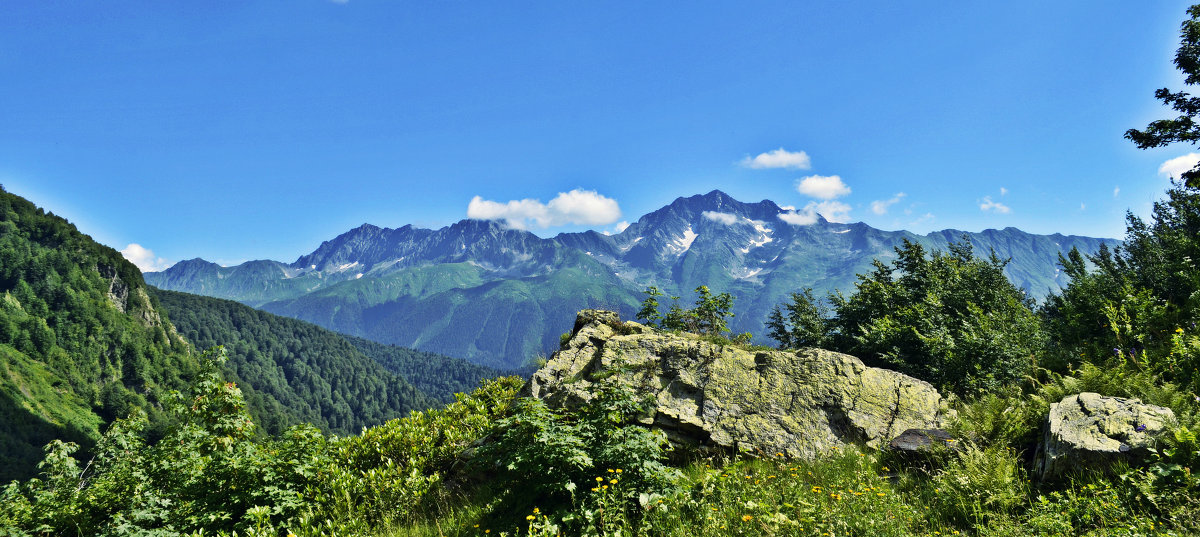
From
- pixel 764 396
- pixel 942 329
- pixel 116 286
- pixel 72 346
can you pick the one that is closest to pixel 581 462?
pixel 764 396

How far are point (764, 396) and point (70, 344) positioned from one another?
24750 cm

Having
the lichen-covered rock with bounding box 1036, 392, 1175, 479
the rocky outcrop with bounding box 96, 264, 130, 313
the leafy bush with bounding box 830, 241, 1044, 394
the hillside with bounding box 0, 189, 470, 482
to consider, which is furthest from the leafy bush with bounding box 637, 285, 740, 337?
the rocky outcrop with bounding box 96, 264, 130, 313

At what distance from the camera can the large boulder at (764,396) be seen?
835 centimetres

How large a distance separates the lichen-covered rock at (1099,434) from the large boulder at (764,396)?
7.05 ft

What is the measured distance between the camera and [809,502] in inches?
229

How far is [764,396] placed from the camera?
905 centimetres

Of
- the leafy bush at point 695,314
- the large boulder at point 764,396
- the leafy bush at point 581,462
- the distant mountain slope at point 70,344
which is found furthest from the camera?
the distant mountain slope at point 70,344

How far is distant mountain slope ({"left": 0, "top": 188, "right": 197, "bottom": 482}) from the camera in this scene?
13850cm

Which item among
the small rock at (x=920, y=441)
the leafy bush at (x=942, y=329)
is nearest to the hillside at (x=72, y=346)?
the leafy bush at (x=942, y=329)

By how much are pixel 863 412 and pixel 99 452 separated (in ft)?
48.7

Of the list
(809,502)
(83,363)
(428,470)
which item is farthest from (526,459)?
(83,363)

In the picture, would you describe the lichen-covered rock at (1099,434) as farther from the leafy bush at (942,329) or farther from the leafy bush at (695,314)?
the leafy bush at (695,314)

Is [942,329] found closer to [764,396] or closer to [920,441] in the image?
[920,441]

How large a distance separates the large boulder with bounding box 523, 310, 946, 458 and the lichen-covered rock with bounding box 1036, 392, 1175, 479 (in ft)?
7.05
